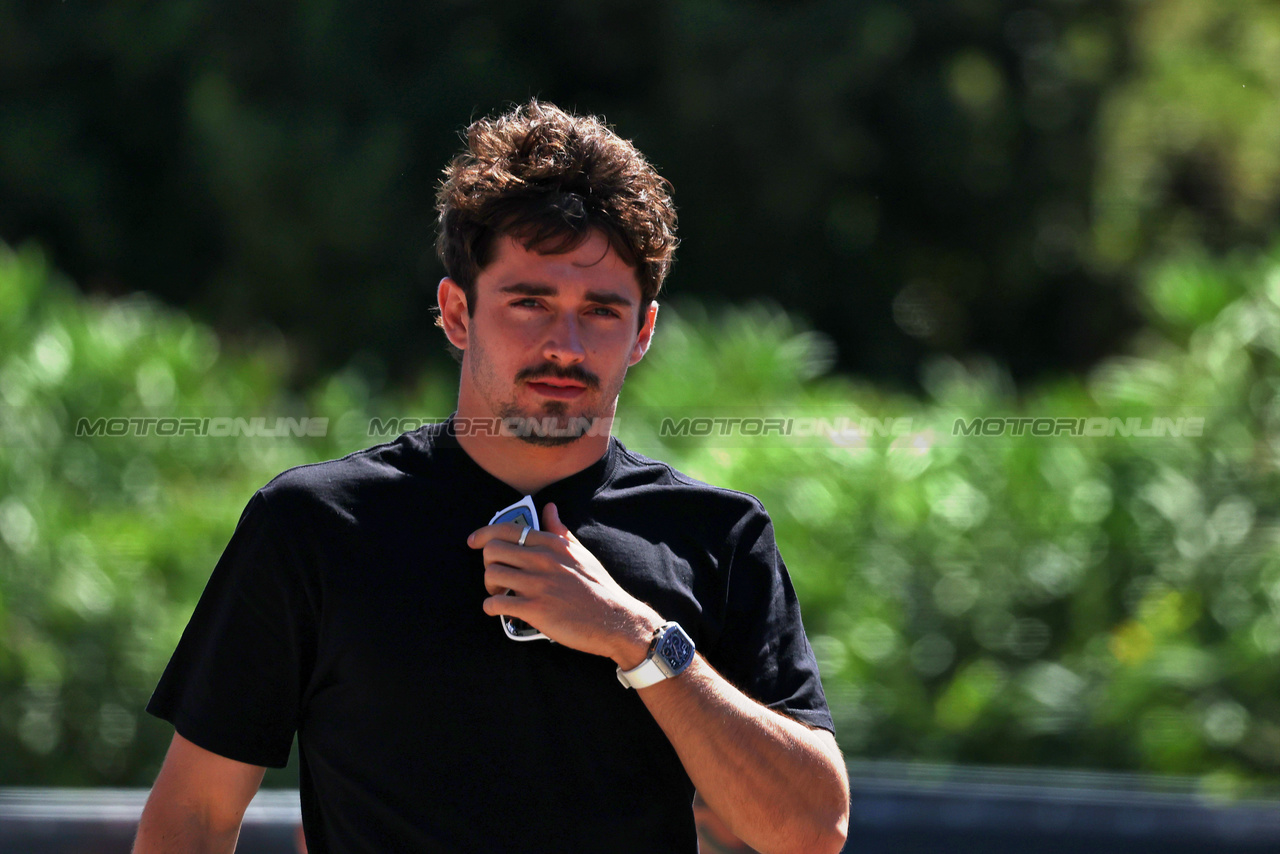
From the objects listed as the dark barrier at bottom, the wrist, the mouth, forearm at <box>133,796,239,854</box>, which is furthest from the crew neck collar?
the dark barrier at bottom

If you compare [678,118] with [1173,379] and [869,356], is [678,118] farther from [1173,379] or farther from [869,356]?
[1173,379]

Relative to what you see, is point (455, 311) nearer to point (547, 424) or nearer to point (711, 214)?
point (547, 424)

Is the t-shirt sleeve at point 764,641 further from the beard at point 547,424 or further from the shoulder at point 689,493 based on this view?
the beard at point 547,424

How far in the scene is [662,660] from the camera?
1.56m

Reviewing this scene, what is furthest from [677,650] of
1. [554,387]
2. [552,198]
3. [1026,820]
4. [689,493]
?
[1026,820]

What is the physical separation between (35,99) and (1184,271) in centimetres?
A: 858

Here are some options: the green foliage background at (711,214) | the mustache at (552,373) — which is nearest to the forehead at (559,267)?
the mustache at (552,373)

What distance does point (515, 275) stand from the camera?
5.62ft

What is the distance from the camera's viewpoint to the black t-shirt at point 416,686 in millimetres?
1576

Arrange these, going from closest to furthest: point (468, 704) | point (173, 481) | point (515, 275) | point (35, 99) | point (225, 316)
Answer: point (468, 704), point (515, 275), point (173, 481), point (225, 316), point (35, 99)

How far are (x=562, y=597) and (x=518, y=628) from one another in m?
0.09

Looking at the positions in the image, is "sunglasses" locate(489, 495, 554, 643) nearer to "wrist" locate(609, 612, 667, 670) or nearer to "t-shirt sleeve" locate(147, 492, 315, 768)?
"wrist" locate(609, 612, 667, 670)

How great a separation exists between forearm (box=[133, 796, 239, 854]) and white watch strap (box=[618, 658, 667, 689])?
0.53 meters

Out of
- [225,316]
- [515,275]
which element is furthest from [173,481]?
[225,316]
